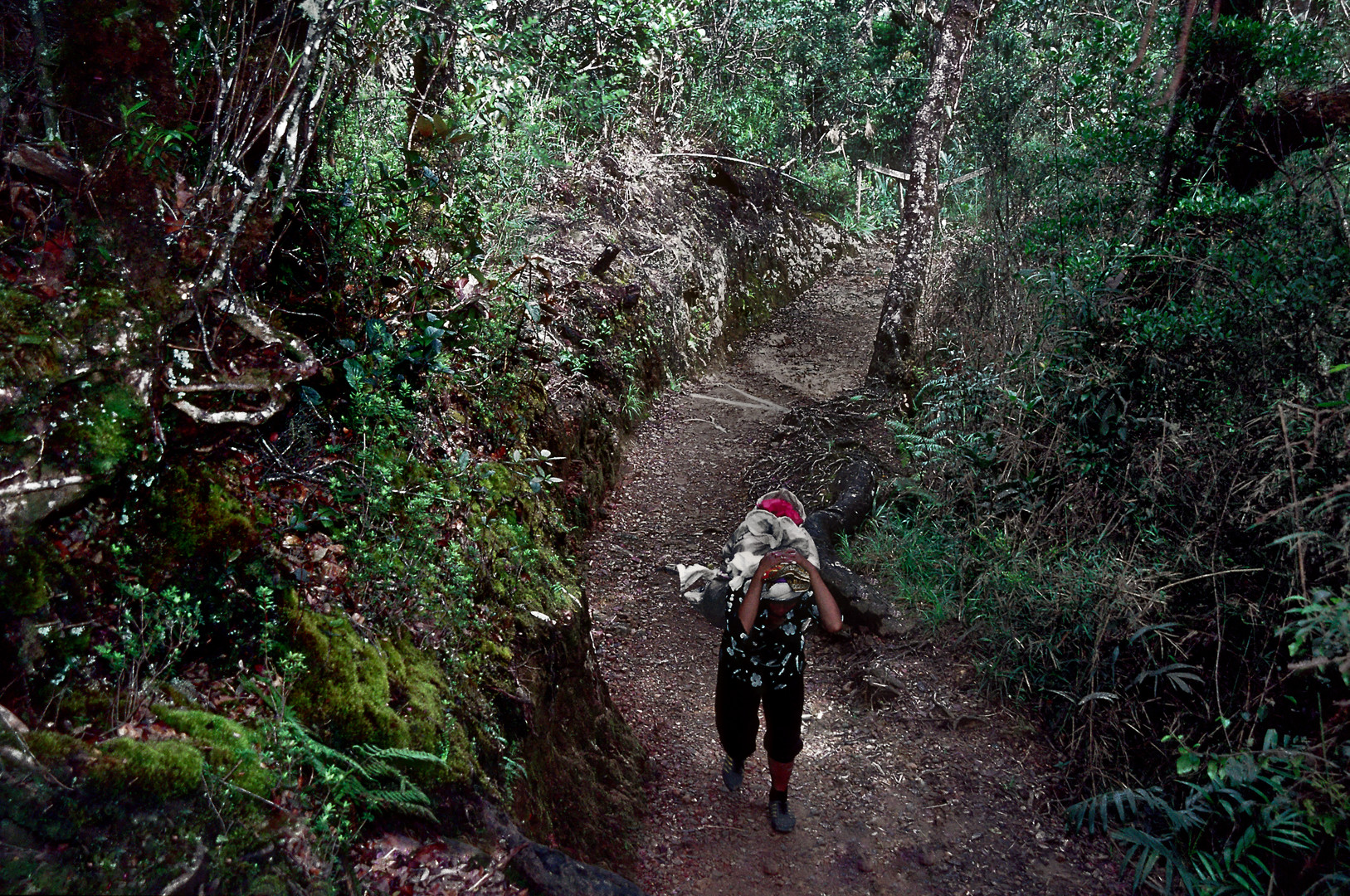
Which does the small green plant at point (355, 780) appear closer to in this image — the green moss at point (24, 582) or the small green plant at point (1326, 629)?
the green moss at point (24, 582)

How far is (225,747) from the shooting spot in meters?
2.47

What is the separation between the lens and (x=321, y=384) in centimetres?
398

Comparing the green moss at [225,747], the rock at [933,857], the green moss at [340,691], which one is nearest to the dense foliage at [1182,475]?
the rock at [933,857]

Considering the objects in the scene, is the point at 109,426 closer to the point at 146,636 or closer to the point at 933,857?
the point at 146,636

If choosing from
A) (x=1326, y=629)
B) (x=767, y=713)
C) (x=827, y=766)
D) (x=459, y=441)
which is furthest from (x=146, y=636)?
(x=1326, y=629)

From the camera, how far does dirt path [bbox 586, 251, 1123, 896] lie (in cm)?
465

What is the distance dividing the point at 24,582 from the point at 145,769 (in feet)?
2.39

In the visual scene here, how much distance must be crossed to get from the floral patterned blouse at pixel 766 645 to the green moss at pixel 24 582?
3.09m

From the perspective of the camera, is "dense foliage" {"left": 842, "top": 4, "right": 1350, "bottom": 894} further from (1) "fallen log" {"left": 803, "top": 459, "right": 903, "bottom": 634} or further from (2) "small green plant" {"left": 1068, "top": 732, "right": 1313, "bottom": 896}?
(1) "fallen log" {"left": 803, "top": 459, "right": 903, "bottom": 634}

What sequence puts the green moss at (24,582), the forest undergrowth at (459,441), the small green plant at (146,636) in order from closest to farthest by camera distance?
the green moss at (24,582) → the small green plant at (146,636) → the forest undergrowth at (459,441)

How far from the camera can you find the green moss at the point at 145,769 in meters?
2.16

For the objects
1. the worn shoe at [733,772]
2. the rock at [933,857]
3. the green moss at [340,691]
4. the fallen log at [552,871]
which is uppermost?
the green moss at [340,691]

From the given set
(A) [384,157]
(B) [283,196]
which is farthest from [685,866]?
(A) [384,157]

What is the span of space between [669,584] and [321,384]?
449 centimetres
